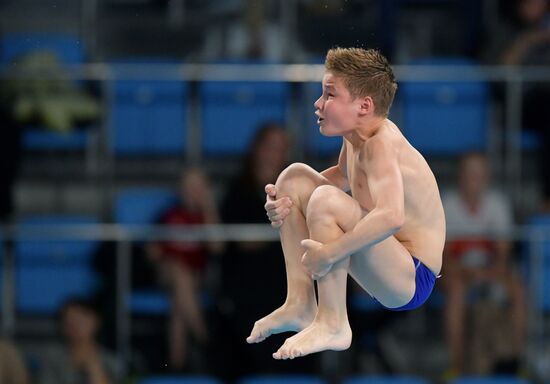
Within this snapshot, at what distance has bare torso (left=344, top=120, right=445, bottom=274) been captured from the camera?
4246 mm

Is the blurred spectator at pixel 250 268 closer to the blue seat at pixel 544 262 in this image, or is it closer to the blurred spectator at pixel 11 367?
the blurred spectator at pixel 11 367

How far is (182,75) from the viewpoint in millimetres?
7258

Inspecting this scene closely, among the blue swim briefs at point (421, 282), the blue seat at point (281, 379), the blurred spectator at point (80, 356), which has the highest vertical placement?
the blue swim briefs at point (421, 282)

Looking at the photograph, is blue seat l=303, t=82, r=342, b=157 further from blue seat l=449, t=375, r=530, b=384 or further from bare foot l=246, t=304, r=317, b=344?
bare foot l=246, t=304, r=317, b=344

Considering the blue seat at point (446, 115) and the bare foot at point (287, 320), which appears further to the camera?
the blue seat at point (446, 115)

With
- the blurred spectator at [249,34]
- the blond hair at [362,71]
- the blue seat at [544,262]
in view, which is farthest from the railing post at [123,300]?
the blond hair at [362,71]

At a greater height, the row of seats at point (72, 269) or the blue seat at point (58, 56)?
the blue seat at point (58, 56)

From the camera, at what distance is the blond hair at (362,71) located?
13.6ft

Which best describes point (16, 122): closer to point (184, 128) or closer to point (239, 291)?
point (184, 128)

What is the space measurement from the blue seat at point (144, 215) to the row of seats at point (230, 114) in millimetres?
357

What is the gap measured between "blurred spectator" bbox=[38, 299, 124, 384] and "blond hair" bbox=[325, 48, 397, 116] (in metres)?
3.11

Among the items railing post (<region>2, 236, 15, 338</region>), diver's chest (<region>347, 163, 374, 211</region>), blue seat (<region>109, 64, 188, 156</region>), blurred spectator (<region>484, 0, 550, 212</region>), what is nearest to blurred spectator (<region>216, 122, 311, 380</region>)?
blue seat (<region>109, 64, 188, 156</region>)

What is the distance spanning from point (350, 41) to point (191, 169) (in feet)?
7.84

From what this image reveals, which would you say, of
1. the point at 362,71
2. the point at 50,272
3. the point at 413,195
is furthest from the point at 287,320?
the point at 50,272
